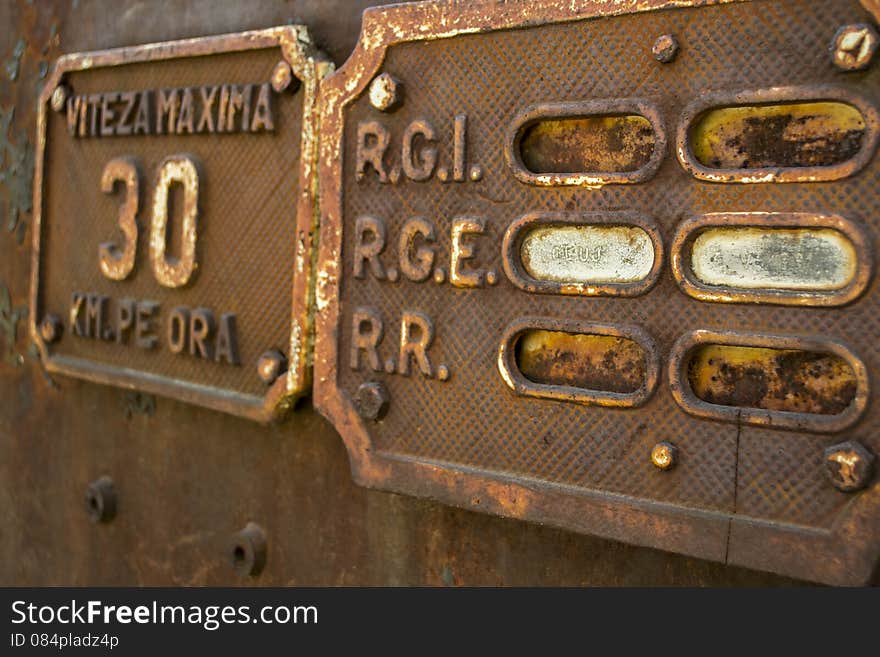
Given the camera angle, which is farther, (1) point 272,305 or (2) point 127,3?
(2) point 127,3

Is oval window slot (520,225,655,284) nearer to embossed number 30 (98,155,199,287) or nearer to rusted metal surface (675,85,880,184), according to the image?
rusted metal surface (675,85,880,184)

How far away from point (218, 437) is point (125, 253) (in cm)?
27

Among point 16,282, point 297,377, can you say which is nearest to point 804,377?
point 297,377

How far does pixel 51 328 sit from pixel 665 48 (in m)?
0.93

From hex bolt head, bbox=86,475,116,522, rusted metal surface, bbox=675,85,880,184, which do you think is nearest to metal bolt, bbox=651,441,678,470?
rusted metal surface, bbox=675,85,880,184

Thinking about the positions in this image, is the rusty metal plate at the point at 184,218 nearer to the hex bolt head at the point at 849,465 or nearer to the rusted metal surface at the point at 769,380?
the rusted metal surface at the point at 769,380

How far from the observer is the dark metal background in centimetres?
98

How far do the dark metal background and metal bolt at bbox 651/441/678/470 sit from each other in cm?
14

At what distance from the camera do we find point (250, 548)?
3.74 feet

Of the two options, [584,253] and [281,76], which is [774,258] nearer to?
[584,253]

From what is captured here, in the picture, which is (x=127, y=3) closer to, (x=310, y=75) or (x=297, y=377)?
(x=310, y=75)

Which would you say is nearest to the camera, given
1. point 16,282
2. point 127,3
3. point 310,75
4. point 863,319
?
point 863,319

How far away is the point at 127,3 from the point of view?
4.15ft

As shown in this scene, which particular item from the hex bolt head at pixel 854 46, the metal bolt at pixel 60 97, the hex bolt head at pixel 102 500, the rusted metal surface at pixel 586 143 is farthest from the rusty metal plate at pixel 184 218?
the hex bolt head at pixel 854 46
